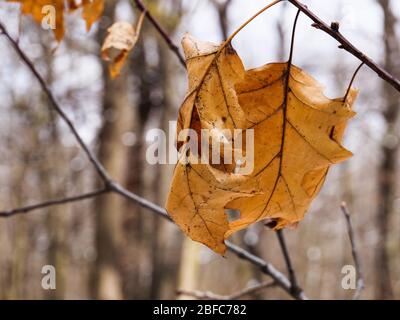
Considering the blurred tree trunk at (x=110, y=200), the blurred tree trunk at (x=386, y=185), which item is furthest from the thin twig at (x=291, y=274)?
the blurred tree trunk at (x=110, y=200)

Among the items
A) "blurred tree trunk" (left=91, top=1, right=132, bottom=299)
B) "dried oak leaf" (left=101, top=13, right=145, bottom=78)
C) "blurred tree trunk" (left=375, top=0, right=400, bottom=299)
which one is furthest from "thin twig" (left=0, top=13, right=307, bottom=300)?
"blurred tree trunk" (left=91, top=1, right=132, bottom=299)

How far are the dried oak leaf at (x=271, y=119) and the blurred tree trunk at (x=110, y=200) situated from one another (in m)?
6.54

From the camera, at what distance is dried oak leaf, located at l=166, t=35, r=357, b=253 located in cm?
60

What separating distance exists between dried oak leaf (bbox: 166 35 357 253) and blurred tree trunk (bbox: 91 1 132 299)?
6.54 metres

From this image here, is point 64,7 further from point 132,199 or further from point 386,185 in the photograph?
point 386,185

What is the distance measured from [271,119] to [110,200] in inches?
265

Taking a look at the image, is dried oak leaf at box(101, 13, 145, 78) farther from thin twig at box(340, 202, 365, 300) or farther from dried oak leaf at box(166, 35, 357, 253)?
thin twig at box(340, 202, 365, 300)

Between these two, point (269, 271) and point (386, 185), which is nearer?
point (269, 271)

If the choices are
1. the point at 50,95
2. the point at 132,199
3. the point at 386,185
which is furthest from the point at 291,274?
the point at 386,185

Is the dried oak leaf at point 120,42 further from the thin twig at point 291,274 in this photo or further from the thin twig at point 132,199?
the thin twig at point 291,274

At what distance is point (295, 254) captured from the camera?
1346cm

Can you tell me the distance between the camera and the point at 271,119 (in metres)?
0.63

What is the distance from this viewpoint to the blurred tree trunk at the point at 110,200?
7.00 meters
